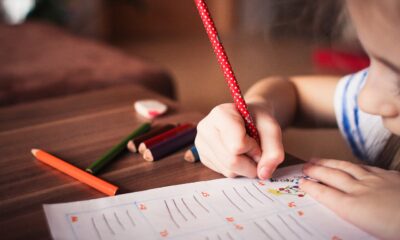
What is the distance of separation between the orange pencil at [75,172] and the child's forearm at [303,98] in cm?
31

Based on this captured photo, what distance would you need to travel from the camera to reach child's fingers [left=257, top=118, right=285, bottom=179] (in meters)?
0.43

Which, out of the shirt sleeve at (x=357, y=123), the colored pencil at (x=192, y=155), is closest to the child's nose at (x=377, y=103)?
the shirt sleeve at (x=357, y=123)

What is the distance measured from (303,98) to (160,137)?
319 millimetres

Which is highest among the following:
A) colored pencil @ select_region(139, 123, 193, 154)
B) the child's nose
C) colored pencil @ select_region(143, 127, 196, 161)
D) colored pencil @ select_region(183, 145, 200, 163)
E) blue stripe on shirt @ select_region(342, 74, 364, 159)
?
the child's nose

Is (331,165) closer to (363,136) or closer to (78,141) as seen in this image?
(363,136)

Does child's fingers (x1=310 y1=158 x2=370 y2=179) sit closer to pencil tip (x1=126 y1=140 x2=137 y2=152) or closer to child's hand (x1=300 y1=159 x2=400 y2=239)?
child's hand (x1=300 y1=159 x2=400 y2=239)

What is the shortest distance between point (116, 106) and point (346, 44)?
37 cm

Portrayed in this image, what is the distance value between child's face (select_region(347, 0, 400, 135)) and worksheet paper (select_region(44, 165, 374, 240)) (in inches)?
5.7

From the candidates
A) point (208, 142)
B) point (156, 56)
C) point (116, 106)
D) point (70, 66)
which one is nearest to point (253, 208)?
point (208, 142)

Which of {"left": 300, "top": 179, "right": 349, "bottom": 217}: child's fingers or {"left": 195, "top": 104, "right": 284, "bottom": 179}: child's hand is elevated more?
{"left": 195, "top": 104, "right": 284, "bottom": 179}: child's hand

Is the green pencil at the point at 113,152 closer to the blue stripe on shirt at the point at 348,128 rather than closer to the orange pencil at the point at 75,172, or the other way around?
the orange pencil at the point at 75,172

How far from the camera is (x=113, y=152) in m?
0.50

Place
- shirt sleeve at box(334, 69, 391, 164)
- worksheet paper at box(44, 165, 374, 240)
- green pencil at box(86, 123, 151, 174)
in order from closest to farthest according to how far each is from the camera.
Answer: worksheet paper at box(44, 165, 374, 240) → green pencil at box(86, 123, 151, 174) → shirt sleeve at box(334, 69, 391, 164)

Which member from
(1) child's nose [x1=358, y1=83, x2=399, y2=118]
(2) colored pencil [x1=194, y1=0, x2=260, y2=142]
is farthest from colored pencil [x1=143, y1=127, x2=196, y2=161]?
(1) child's nose [x1=358, y1=83, x2=399, y2=118]
